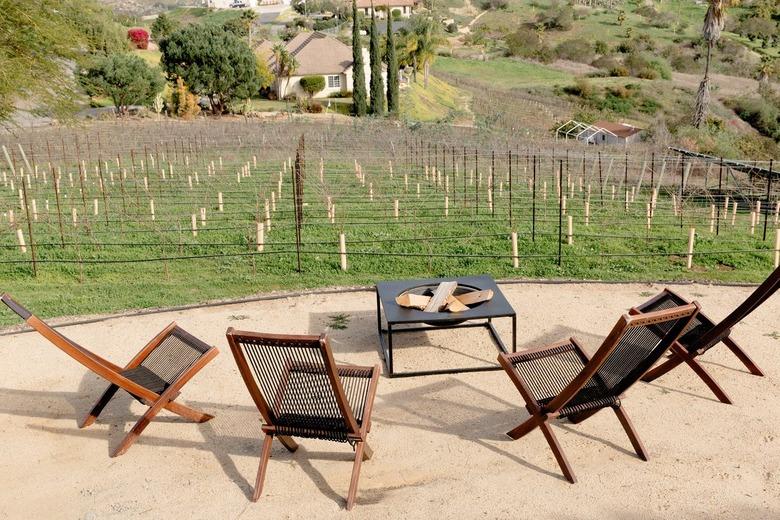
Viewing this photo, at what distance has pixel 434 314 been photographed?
582 centimetres

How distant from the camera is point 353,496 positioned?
396cm

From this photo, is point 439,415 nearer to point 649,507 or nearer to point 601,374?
point 601,374

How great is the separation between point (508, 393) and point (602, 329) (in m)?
1.66

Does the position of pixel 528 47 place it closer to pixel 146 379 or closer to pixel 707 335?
pixel 707 335

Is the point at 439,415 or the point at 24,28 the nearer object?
the point at 439,415

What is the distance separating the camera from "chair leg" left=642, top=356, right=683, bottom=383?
524 cm

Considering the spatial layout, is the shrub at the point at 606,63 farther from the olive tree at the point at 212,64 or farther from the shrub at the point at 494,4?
the olive tree at the point at 212,64

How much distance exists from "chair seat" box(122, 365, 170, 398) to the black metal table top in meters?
1.68

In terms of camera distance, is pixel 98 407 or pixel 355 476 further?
pixel 98 407

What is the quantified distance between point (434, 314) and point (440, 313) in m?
0.05

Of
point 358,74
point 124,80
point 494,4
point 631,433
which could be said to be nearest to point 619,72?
point 358,74

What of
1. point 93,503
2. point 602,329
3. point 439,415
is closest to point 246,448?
point 93,503

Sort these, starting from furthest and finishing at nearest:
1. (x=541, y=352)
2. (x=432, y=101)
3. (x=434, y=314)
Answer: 1. (x=432, y=101)
2. (x=434, y=314)
3. (x=541, y=352)

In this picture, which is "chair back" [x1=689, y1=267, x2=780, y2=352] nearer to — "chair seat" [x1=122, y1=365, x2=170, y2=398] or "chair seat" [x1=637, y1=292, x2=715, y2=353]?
"chair seat" [x1=637, y1=292, x2=715, y2=353]
